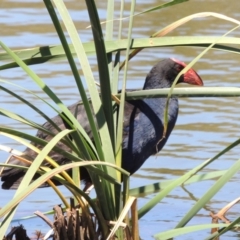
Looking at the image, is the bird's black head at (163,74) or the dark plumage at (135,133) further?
the bird's black head at (163,74)

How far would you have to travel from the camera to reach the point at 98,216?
10.9 ft

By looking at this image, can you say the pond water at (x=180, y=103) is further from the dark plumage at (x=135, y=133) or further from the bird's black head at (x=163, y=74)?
the bird's black head at (x=163, y=74)

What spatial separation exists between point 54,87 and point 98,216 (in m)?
3.55

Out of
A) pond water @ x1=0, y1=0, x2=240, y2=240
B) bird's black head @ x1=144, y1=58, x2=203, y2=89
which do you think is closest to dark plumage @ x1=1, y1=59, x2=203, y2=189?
bird's black head @ x1=144, y1=58, x2=203, y2=89

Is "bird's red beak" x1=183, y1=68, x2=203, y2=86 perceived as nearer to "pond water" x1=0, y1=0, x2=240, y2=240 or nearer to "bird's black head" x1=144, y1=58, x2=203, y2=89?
"bird's black head" x1=144, y1=58, x2=203, y2=89

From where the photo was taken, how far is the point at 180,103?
665 cm

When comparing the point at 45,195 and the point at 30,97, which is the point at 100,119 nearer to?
the point at 45,195

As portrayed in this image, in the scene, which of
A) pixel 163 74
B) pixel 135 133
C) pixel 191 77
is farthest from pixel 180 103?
pixel 135 133

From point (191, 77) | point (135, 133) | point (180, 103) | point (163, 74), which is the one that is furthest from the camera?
point (180, 103)

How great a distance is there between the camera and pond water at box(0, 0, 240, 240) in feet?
15.7

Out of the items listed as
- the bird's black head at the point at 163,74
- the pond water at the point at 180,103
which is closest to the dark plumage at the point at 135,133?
the bird's black head at the point at 163,74

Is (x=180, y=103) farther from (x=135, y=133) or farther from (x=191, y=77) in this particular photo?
(x=135, y=133)

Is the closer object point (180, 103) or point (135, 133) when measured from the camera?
point (135, 133)

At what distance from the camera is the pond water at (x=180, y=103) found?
4781mm
